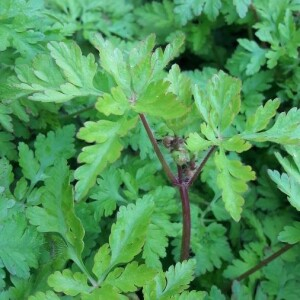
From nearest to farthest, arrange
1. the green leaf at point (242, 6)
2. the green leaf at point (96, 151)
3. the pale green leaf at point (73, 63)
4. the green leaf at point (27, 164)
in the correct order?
the green leaf at point (96, 151) < the pale green leaf at point (73, 63) < the green leaf at point (27, 164) < the green leaf at point (242, 6)

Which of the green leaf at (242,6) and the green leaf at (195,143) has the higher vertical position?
the green leaf at (242,6)

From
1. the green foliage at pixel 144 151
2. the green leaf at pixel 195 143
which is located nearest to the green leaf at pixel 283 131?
the green foliage at pixel 144 151

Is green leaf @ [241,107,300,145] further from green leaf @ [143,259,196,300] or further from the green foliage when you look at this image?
green leaf @ [143,259,196,300]

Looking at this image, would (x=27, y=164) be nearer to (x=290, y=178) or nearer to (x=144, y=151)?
(x=144, y=151)

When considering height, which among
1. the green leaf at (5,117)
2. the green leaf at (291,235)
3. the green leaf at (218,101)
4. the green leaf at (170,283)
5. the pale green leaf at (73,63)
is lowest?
the green leaf at (291,235)

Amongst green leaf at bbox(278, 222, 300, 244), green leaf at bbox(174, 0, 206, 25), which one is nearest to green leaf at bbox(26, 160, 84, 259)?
green leaf at bbox(278, 222, 300, 244)

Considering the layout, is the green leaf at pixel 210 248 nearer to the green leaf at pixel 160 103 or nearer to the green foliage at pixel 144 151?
the green foliage at pixel 144 151

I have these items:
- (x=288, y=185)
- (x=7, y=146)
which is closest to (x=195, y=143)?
(x=288, y=185)
